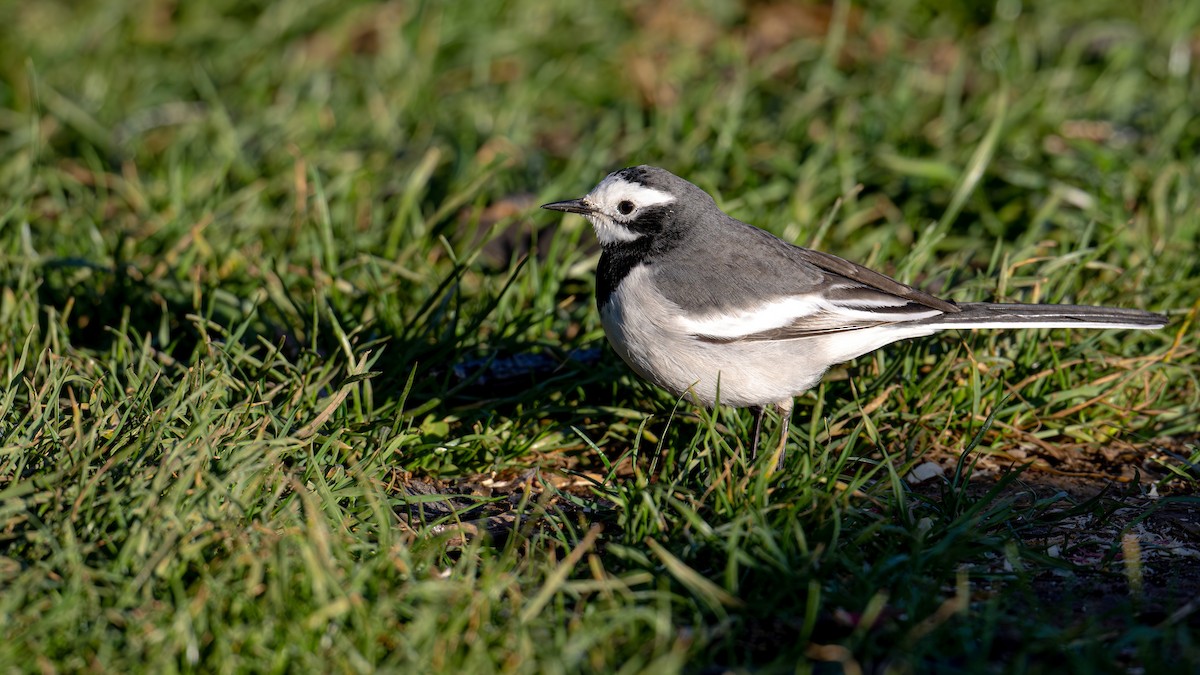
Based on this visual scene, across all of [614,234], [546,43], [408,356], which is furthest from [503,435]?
[546,43]

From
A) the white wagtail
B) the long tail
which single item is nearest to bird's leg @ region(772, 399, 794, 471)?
the white wagtail

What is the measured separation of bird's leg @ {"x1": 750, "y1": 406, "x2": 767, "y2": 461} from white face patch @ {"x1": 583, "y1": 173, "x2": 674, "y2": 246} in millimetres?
840

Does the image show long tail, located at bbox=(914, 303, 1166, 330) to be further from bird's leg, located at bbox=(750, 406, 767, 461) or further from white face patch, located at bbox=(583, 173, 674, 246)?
white face patch, located at bbox=(583, 173, 674, 246)

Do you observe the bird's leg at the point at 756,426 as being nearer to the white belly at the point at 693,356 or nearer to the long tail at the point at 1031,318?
the white belly at the point at 693,356

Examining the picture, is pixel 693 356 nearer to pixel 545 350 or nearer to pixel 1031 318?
pixel 545 350

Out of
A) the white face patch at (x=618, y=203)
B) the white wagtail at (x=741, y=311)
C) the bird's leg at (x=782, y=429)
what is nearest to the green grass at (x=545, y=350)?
the bird's leg at (x=782, y=429)

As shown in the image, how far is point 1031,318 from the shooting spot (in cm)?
427

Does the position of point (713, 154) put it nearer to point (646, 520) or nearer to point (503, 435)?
point (503, 435)

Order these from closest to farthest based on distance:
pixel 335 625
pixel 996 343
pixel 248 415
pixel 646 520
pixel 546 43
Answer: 1. pixel 335 625
2. pixel 646 520
3. pixel 248 415
4. pixel 996 343
5. pixel 546 43

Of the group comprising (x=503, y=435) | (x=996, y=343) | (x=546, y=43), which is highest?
(x=546, y=43)

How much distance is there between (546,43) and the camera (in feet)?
26.0

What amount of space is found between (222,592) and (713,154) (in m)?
4.17

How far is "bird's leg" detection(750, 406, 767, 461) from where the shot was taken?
170 inches

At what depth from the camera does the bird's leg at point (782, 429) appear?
4012mm
